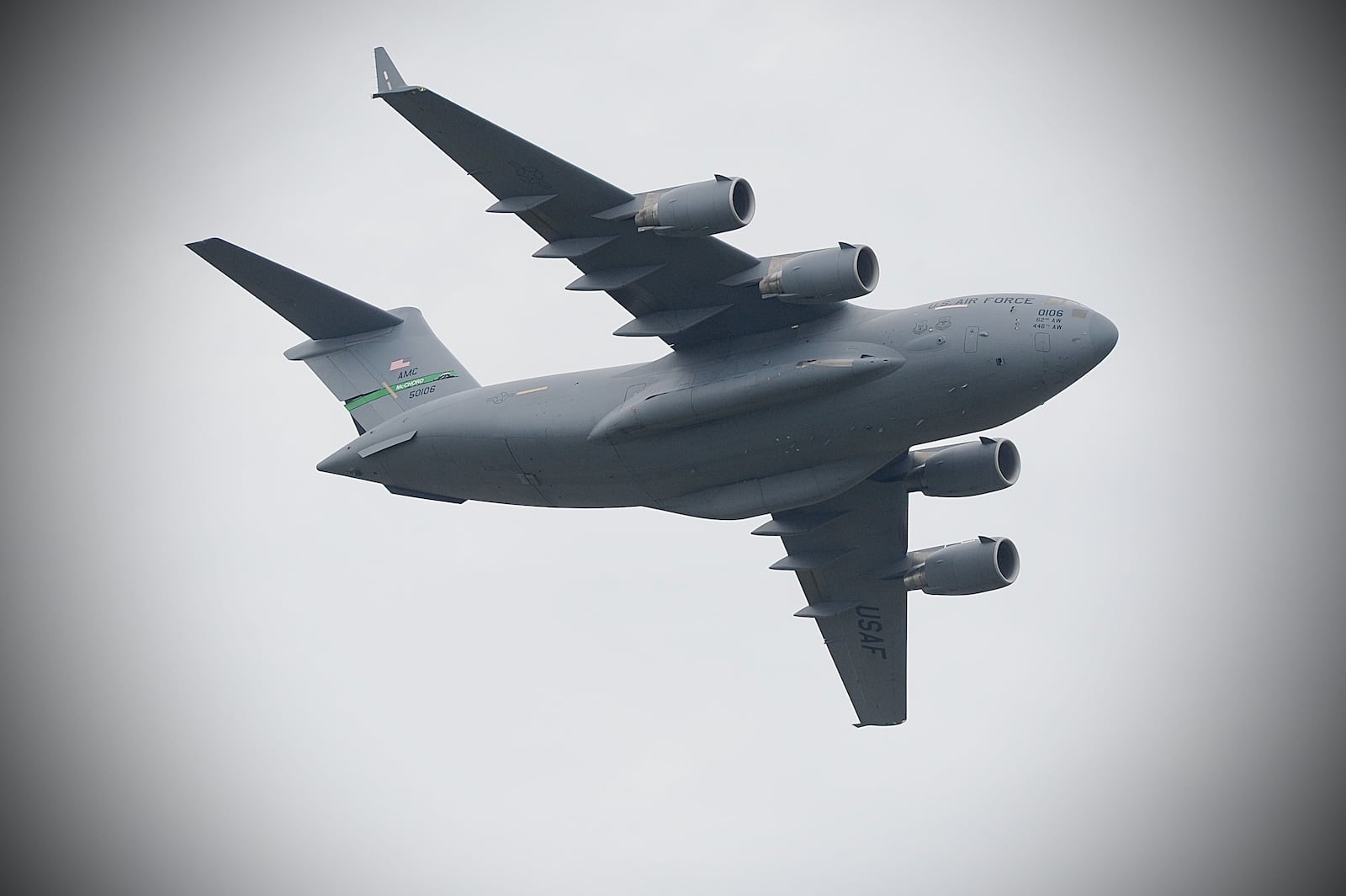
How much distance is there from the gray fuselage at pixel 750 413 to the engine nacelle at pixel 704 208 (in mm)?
2307

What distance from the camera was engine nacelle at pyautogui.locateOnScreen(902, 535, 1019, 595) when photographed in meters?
22.9

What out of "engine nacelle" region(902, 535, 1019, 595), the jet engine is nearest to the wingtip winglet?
the jet engine

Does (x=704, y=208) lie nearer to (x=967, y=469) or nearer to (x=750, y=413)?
(x=750, y=413)

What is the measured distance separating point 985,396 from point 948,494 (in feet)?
11.5

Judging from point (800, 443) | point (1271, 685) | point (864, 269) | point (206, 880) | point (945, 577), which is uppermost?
point (864, 269)

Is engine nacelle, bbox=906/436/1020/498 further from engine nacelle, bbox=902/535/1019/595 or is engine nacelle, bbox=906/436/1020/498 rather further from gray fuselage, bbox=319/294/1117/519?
gray fuselage, bbox=319/294/1117/519

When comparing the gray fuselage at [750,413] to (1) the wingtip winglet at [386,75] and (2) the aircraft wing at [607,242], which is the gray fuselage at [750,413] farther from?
(1) the wingtip winglet at [386,75]

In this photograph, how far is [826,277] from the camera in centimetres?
1814

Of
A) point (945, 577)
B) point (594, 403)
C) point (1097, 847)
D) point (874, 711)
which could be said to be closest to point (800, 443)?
point (594, 403)

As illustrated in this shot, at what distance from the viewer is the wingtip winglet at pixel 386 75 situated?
680 inches

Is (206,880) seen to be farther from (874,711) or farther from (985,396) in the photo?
(985,396)

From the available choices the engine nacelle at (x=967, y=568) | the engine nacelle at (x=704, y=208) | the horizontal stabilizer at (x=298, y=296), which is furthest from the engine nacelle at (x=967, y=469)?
the horizontal stabilizer at (x=298, y=296)

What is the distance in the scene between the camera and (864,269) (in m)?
18.3

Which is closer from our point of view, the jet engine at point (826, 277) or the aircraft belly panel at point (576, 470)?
the jet engine at point (826, 277)
